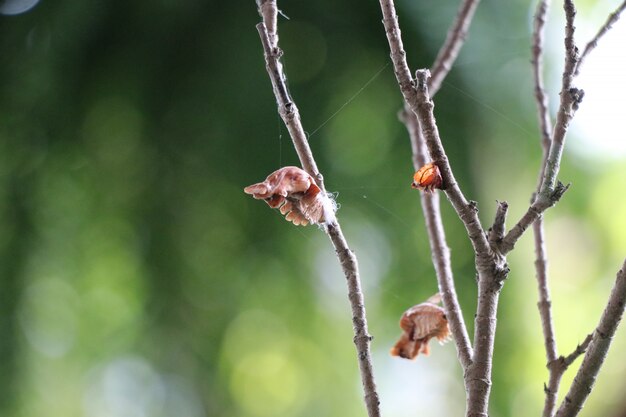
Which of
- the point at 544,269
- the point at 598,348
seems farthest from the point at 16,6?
the point at 598,348

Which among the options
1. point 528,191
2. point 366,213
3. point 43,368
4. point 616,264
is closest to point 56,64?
point 43,368

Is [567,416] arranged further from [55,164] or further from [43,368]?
[55,164]

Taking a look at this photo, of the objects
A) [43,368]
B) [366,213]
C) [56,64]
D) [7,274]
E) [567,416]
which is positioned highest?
[56,64]

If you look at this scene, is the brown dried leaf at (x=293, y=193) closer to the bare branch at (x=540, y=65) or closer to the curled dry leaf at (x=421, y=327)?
the curled dry leaf at (x=421, y=327)

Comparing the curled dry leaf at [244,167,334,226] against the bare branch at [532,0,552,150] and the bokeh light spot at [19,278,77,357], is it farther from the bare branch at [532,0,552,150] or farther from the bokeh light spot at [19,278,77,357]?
the bokeh light spot at [19,278,77,357]

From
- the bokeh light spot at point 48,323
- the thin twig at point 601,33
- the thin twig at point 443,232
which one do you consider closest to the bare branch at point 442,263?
the thin twig at point 443,232
